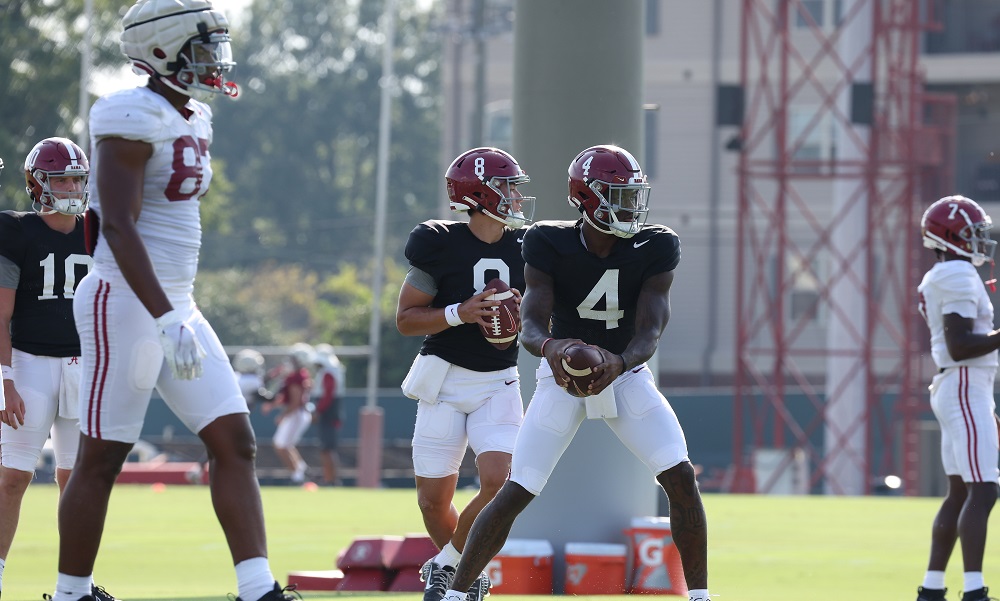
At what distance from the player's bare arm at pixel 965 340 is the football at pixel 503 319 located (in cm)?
224

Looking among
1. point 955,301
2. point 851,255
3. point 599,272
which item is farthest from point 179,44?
point 851,255

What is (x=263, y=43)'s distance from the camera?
79375 mm

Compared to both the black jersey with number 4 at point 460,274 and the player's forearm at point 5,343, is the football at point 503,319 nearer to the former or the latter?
the black jersey with number 4 at point 460,274

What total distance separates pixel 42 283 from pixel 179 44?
87.4 inches

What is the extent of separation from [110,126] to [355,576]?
173 inches

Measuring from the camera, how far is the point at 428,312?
7488 mm

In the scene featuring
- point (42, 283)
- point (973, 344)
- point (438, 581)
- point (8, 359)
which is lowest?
point (438, 581)

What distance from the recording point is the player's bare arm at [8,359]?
7.45 m

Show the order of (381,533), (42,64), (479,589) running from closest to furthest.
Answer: (479,589)
(381,533)
(42,64)

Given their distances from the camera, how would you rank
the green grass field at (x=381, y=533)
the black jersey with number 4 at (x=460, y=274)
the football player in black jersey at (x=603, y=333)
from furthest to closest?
the green grass field at (x=381, y=533)
the black jersey with number 4 at (x=460, y=274)
the football player in black jersey at (x=603, y=333)

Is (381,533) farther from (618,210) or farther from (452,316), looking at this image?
(618,210)

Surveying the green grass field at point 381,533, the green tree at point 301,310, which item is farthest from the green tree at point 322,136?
the green grass field at point 381,533

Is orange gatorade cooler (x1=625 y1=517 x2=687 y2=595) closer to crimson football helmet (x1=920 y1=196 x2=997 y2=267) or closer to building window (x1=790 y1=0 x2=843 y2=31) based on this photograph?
crimson football helmet (x1=920 y1=196 x2=997 y2=267)

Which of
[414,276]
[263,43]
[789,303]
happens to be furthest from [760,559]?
[263,43]
